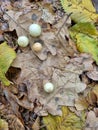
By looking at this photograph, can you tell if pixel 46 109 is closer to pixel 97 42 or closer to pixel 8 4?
pixel 97 42

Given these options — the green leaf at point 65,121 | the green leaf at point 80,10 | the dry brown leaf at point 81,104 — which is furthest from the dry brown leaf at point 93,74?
the green leaf at point 80,10

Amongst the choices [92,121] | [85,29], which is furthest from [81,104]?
[85,29]

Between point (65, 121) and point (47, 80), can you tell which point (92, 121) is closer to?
point (65, 121)

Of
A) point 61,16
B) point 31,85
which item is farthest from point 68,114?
point 61,16

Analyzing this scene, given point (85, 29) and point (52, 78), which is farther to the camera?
point (85, 29)

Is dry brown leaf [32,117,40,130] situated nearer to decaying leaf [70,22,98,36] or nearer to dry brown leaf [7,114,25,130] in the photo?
dry brown leaf [7,114,25,130]

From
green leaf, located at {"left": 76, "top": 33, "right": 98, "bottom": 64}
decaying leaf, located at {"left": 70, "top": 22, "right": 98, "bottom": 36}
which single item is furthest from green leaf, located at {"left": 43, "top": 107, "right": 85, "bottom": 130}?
decaying leaf, located at {"left": 70, "top": 22, "right": 98, "bottom": 36}
